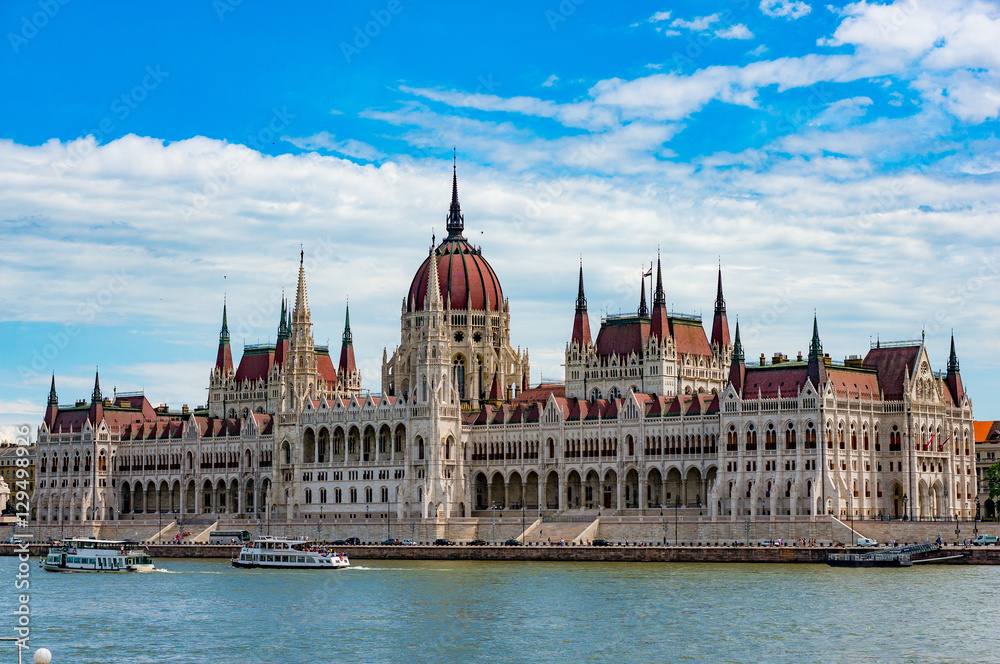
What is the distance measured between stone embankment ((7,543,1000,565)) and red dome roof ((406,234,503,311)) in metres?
41.6

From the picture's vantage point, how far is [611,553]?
139250 millimetres

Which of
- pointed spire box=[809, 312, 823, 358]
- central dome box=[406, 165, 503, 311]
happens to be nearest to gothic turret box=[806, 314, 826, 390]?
pointed spire box=[809, 312, 823, 358]

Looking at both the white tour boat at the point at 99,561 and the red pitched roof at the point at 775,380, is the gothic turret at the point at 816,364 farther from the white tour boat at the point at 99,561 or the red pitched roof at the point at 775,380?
the white tour boat at the point at 99,561

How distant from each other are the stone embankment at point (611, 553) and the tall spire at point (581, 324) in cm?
3608

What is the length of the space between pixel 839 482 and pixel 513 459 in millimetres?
34129

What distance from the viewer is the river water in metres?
83.0

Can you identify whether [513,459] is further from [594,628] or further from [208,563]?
[594,628]

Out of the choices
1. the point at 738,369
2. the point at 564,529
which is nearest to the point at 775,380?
the point at 738,369

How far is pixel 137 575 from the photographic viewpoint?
5207 inches

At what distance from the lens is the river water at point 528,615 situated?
272 ft

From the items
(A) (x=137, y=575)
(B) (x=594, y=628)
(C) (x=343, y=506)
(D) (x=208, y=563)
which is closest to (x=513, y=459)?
(C) (x=343, y=506)

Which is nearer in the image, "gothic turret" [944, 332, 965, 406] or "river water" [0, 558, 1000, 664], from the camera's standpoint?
"river water" [0, 558, 1000, 664]

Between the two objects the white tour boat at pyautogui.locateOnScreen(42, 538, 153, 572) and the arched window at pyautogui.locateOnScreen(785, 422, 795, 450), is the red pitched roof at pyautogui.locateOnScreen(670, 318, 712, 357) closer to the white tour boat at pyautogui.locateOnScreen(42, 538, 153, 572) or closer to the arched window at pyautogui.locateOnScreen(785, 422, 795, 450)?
the arched window at pyautogui.locateOnScreen(785, 422, 795, 450)

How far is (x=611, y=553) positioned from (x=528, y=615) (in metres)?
43.6
